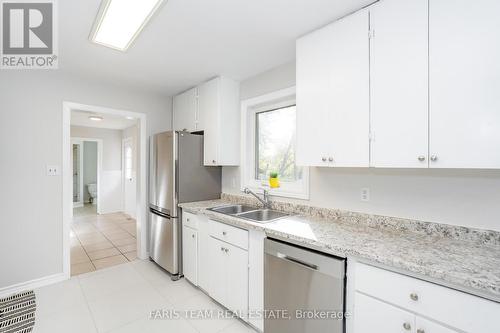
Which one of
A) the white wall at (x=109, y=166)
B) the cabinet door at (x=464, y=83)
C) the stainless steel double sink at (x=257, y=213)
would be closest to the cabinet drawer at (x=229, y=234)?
the stainless steel double sink at (x=257, y=213)

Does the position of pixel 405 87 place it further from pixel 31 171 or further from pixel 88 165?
pixel 88 165

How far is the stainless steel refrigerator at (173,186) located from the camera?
2.66 meters

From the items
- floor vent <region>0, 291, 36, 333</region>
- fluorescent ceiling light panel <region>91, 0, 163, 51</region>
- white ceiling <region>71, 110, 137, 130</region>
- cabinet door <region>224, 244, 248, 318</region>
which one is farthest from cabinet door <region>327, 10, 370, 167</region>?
white ceiling <region>71, 110, 137, 130</region>

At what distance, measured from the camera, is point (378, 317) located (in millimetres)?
1132

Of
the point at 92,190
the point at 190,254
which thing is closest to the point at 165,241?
the point at 190,254

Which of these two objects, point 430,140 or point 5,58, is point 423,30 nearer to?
point 430,140

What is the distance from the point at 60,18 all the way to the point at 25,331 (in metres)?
2.45

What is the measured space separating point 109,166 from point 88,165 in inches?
71.9

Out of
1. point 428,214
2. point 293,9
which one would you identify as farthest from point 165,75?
point 428,214

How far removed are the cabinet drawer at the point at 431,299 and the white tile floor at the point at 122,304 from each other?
1202 mm

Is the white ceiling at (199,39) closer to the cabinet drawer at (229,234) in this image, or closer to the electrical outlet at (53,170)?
the electrical outlet at (53,170)

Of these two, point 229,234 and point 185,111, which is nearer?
point 229,234

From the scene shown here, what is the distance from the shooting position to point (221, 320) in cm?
198

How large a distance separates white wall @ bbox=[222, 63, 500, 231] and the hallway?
2957mm
